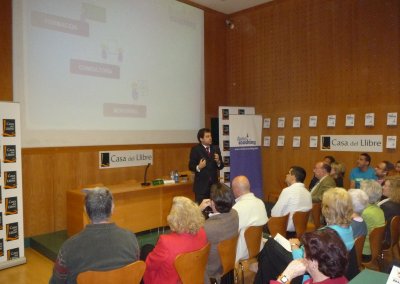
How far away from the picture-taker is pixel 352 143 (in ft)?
20.2

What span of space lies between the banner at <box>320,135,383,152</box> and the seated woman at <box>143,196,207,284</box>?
4621 mm

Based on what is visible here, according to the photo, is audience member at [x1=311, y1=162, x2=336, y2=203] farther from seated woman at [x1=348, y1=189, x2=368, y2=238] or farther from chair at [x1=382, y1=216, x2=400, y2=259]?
seated woman at [x1=348, y1=189, x2=368, y2=238]

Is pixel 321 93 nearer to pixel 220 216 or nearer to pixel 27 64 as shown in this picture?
pixel 220 216

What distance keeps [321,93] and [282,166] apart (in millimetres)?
1699

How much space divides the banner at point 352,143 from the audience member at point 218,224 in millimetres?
4060

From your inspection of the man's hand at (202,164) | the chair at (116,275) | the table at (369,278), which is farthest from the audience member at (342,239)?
the man's hand at (202,164)

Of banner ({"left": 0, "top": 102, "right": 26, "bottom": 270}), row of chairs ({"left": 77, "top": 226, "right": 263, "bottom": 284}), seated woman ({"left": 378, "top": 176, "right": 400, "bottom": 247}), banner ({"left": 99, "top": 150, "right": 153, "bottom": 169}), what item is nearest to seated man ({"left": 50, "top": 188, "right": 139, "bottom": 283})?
row of chairs ({"left": 77, "top": 226, "right": 263, "bottom": 284})

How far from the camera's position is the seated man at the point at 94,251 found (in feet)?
6.48

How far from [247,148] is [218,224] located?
4452mm

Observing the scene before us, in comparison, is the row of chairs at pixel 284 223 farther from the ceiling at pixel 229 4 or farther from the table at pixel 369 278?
the ceiling at pixel 229 4

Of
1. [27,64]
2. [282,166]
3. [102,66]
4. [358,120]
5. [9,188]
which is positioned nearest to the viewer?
[9,188]

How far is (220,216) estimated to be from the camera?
111 inches

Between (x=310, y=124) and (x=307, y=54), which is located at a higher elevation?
(x=307, y=54)

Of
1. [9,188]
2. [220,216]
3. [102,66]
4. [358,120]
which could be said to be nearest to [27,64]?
[102,66]
